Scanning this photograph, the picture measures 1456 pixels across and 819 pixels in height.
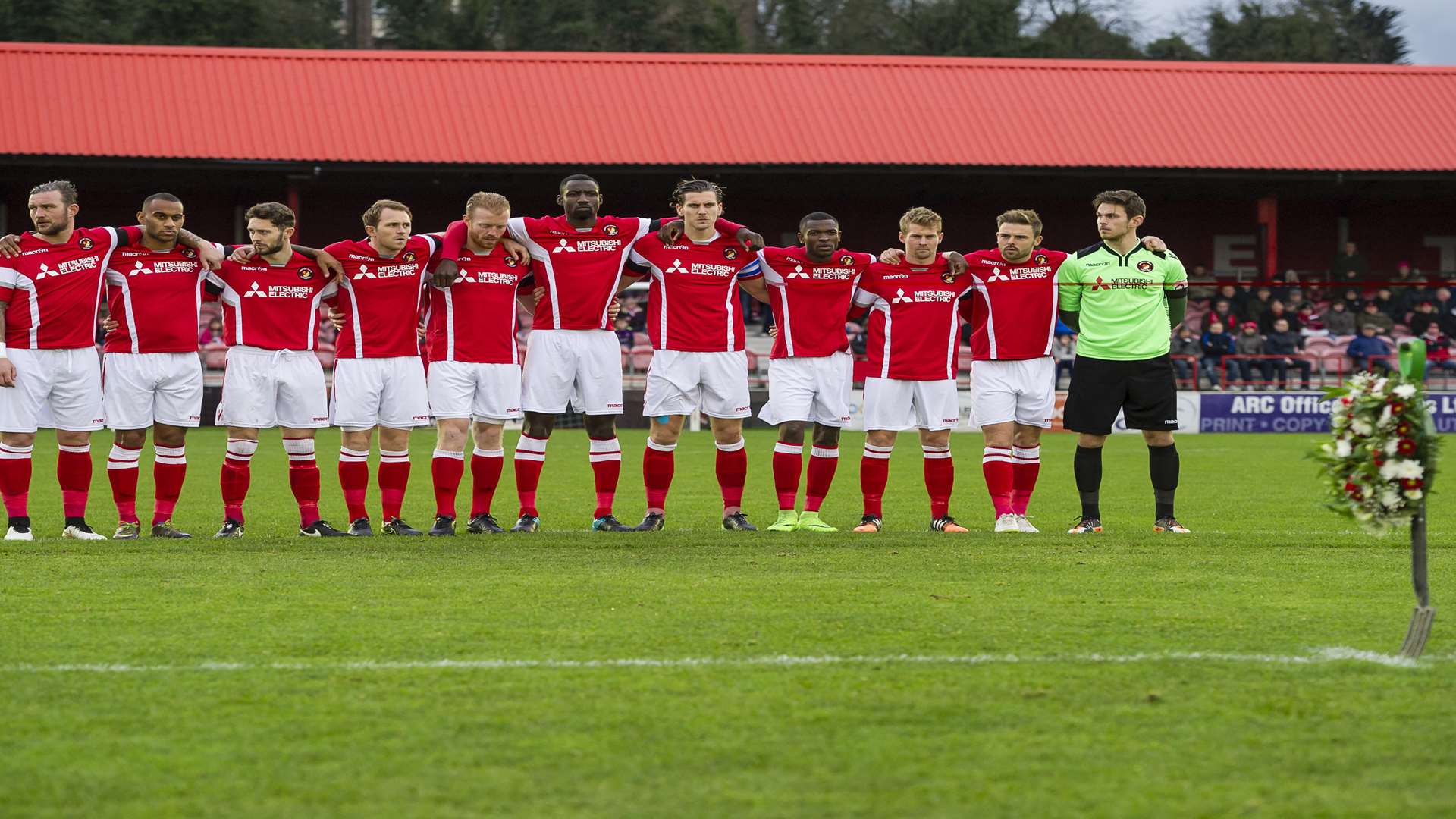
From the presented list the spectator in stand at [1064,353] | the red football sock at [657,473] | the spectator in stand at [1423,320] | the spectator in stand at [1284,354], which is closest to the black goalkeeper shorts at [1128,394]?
the red football sock at [657,473]

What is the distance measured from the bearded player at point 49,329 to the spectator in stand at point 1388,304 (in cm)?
2445

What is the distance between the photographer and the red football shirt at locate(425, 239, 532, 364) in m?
9.76

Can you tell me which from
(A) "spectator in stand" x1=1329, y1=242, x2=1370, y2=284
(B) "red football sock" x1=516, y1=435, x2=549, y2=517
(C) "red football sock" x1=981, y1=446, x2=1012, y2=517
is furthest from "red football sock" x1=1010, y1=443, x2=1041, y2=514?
(A) "spectator in stand" x1=1329, y1=242, x2=1370, y2=284

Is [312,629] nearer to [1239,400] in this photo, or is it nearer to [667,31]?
A: [1239,400]

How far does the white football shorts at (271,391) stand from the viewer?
31.1ft

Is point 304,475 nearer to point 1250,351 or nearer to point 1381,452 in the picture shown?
point 1381,452

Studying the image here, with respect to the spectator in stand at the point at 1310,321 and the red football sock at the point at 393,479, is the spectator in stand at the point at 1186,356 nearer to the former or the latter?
the spectator in stand at the point at 1310,321

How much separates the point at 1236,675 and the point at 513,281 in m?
5.60

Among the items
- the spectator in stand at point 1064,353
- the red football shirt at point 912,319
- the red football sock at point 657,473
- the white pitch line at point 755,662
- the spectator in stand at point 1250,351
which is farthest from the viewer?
the spectator in stand at point 1064,353

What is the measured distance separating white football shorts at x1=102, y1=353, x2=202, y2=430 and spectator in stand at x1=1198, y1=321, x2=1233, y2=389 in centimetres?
2018

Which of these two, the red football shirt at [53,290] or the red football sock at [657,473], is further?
the red football sock at [657,473]

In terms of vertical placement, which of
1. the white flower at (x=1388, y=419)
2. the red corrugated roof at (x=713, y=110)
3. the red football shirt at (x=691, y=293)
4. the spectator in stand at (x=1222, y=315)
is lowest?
the spectator in stand at (x=1222, y=315)

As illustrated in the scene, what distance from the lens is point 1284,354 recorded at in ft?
87.9

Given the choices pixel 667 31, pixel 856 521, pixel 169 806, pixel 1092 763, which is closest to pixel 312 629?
pixel 169 806
